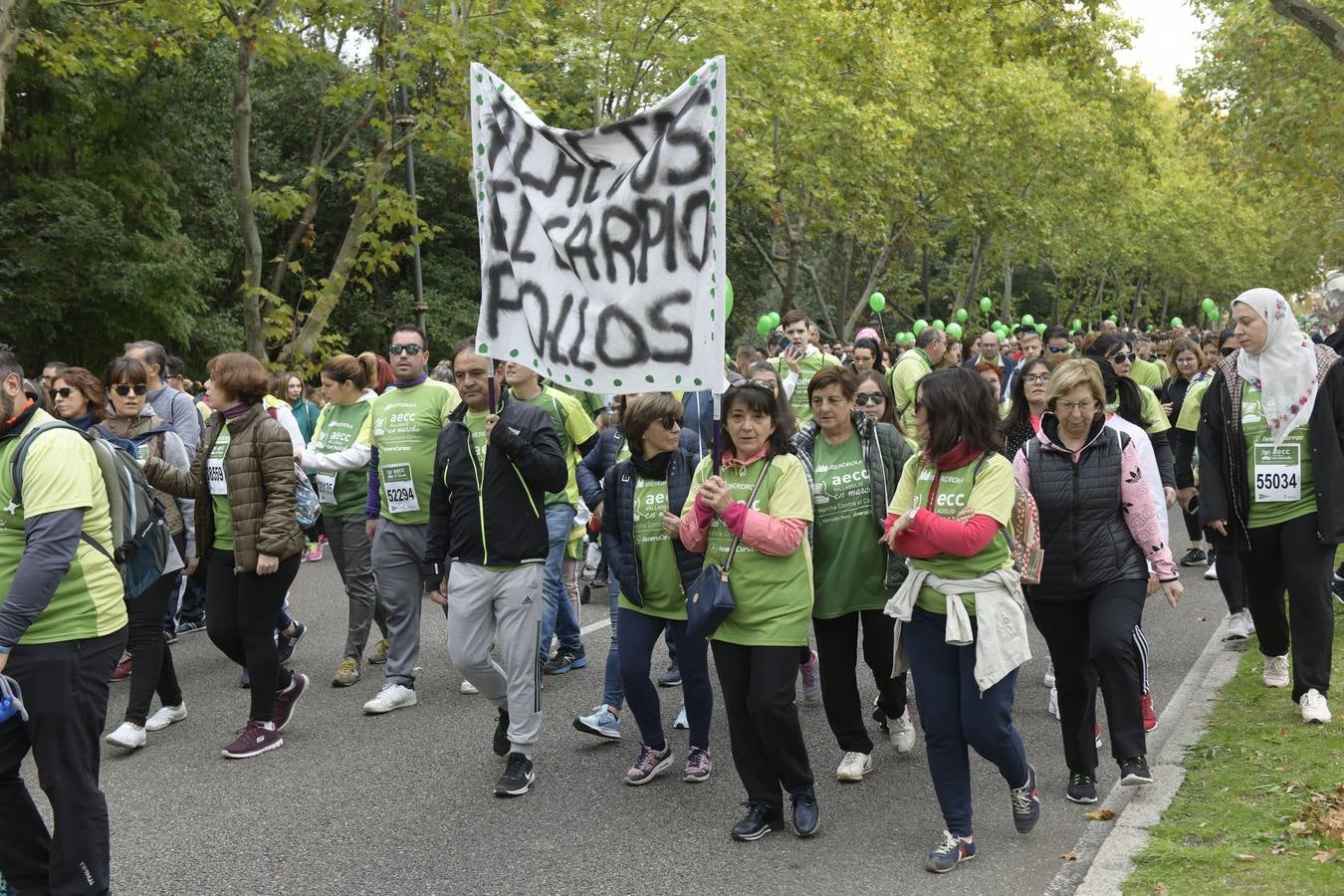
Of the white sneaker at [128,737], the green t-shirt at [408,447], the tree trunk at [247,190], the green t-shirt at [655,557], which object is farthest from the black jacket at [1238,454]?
the tree trunk at [247,190]

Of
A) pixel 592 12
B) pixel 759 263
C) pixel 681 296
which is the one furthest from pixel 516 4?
pixel 759 263

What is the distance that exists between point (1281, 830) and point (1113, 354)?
155 inches

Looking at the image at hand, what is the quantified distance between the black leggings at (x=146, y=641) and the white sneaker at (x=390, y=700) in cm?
114

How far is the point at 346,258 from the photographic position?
17.5 meters

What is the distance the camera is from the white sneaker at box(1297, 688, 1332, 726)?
20.5 feet

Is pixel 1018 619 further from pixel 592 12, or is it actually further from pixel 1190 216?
pixel 1190 216

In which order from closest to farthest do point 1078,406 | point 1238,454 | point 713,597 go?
1. point 713,597
2. point 1078,406
3. point 1238,454

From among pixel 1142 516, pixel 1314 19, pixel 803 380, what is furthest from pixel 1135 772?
pixel 803 380

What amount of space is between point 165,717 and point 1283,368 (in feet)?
20.0

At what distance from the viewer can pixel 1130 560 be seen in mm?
5422

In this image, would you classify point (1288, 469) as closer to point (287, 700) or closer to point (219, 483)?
point (287, 700)

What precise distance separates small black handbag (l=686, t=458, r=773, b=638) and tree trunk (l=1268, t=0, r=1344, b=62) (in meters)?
5.08

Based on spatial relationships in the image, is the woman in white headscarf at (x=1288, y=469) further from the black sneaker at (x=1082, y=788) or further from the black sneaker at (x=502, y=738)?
the black sneaker at (x=502, y=738)

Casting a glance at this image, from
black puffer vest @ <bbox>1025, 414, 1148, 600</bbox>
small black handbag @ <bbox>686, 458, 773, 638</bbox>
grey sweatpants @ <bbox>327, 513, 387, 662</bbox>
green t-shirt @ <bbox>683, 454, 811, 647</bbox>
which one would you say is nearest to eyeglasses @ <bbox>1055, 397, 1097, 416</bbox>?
black puffer vest @ <bbox>1025, 414, 1148, 600</bbox>
